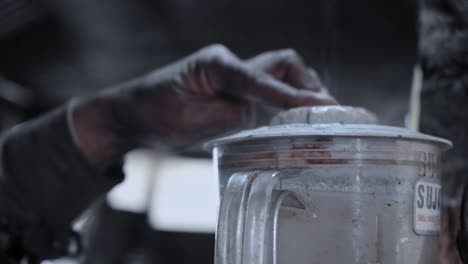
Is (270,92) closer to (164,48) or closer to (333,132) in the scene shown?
(333,132)

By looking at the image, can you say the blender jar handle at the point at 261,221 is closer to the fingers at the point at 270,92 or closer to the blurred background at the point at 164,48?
the fingers at the point at 270,92

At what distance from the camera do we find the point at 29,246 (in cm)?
112

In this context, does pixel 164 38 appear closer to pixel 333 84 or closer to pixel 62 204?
pixel 333 84

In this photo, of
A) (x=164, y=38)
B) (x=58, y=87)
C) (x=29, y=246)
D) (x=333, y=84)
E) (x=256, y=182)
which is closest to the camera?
(x=256, y=182)

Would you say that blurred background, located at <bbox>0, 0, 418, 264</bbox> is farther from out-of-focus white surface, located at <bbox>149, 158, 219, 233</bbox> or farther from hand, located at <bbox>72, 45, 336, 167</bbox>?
hand, located at <bbox>72, 45, 336, 167</bbox>

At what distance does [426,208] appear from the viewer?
60 cm

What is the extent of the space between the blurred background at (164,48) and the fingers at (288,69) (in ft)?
1.91

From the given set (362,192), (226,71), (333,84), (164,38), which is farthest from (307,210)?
(164,38)

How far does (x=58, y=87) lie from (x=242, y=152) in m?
2.46

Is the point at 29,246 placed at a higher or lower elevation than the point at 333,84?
lower

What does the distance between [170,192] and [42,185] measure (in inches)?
97.3

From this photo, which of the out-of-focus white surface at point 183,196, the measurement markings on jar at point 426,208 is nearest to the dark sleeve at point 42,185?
the measurement markings on jar at point 426,208

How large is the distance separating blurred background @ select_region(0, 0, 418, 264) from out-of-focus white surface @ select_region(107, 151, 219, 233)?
2.0 inches

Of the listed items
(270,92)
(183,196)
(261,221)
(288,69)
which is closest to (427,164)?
(261,221)
